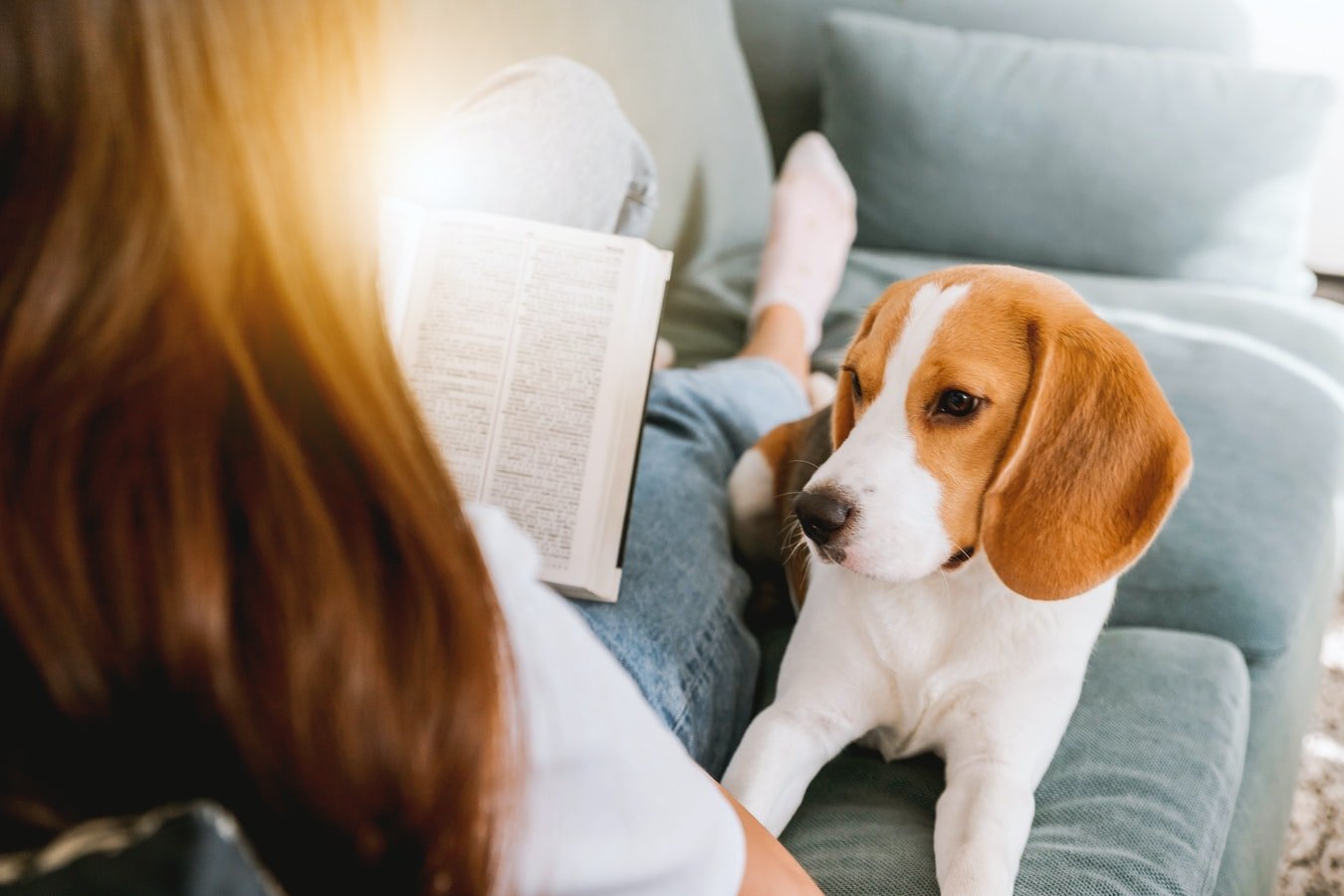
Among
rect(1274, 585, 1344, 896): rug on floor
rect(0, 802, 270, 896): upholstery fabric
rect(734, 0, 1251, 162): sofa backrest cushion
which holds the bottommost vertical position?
rect(1274, 585, 1344, 896): rug on floor

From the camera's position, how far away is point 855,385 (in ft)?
3.27

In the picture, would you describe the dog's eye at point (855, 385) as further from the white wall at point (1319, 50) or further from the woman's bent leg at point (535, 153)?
the white wall at point (1319, 50)

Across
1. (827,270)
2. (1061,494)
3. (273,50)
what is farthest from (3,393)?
(827,270)

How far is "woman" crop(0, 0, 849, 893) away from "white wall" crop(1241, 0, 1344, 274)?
265 cm

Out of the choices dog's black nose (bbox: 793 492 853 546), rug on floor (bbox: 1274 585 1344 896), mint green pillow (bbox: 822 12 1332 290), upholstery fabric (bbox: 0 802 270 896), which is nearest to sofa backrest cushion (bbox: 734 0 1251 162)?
mint green pillow (bbox: 822 12 1332 290)

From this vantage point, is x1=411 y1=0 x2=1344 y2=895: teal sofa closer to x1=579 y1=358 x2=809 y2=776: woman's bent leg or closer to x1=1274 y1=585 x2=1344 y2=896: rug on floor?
x1=579 y1=358 x2=809 y2=776: woman's bent leg

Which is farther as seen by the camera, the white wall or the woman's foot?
the white wall

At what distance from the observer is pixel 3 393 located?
0.38 meters

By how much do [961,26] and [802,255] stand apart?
2.55 ft

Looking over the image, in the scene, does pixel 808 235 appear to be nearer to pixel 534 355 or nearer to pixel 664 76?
pixel 664 76

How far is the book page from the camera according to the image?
0.98 m

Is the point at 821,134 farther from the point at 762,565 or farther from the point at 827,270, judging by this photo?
the point at 762,565

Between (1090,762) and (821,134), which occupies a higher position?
(821,134)

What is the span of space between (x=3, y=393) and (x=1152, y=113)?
6.68 ft
